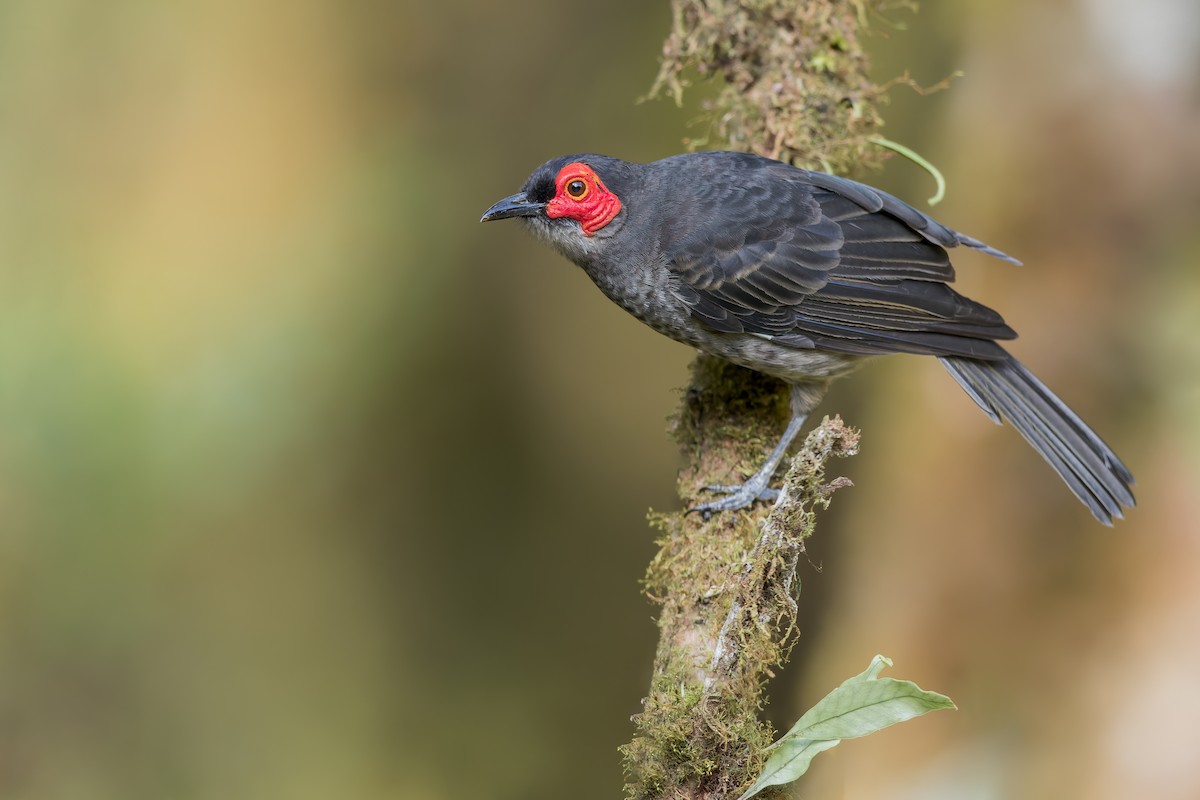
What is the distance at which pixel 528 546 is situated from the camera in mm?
5594

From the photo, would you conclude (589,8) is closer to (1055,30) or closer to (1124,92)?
(1055,30)

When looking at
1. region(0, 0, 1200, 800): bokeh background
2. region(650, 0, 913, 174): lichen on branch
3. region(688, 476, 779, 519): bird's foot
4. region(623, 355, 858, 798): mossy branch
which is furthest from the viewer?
region(0, 0, 1200, 800): bokeh background

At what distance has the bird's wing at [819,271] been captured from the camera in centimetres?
350

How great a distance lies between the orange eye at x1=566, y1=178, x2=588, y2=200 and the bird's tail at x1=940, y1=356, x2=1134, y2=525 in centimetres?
150

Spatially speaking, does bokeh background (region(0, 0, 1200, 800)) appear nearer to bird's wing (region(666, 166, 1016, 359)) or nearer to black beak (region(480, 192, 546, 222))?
bird's wing (region(666, 166, 1016, 359))

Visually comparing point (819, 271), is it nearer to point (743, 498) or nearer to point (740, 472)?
point (740, 472)

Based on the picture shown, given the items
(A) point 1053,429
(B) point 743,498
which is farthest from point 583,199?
(A) point 1053,429

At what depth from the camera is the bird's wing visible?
350 cm

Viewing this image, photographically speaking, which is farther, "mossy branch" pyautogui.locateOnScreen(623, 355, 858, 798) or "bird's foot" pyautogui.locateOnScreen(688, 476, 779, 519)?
"bird's foot" pyautogui.locateOnScreen(688, 476, 779, 519)

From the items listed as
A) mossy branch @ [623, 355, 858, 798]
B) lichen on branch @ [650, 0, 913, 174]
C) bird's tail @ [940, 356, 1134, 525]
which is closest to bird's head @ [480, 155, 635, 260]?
lichen on branch @ [650, 0, 913, 174]

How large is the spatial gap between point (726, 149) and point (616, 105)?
4.85 ft

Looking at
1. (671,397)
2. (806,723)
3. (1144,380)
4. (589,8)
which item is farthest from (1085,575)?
(589,8)

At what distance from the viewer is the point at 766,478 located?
10.6 feet

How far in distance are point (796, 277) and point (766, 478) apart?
800 mm
